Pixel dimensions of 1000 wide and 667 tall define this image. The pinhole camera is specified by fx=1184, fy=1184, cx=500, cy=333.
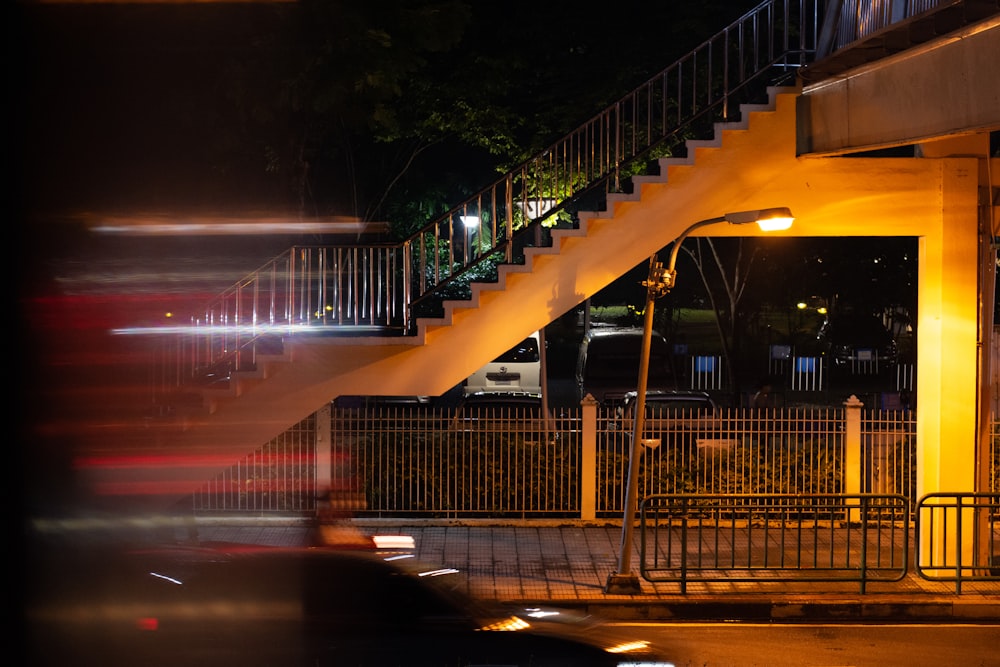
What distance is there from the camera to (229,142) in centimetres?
1781

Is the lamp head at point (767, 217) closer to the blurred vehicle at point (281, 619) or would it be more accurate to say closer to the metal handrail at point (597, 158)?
the metal handrail at point (597, 158)

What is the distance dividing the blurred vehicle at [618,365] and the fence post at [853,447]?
765cm

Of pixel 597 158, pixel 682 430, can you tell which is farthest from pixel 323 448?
pixel 597 158

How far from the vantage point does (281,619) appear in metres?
5.89

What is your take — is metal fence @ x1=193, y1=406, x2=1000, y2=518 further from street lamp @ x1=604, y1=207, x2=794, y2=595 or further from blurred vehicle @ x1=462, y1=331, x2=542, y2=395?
blurred vehicle @ x1=462, y1=331, x2=542, y2=395

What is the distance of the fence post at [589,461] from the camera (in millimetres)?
15664

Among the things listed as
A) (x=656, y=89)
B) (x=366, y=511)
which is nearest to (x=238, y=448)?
(x=366, y=511)

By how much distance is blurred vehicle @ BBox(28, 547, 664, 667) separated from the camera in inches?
222

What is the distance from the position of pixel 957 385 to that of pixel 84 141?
1184 centimetres

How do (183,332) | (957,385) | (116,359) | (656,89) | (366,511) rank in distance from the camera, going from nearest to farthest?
(957,385) < (183,332) < (366,511) < (116,359) < (656,89)

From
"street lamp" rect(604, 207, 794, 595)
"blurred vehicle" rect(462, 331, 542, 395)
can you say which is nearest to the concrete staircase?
"street lamp" rect(604, 207, 794, 595)

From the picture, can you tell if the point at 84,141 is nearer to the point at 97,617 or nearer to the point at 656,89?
the point at 656,89

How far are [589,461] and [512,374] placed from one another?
10.5 meters

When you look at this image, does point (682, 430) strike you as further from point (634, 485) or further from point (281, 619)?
point (281, 619)
